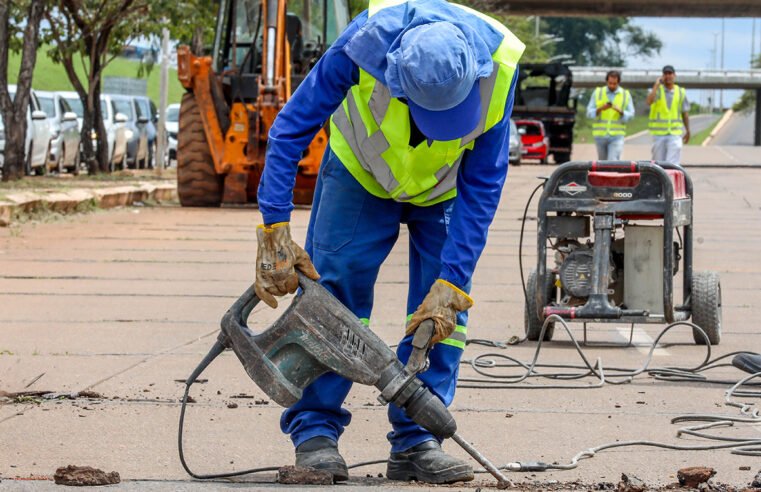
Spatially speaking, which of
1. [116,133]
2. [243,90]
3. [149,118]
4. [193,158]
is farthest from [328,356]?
[149,118]

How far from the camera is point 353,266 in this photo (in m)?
4.97

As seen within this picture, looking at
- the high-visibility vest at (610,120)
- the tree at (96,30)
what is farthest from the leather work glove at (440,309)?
the tree at (96,30)

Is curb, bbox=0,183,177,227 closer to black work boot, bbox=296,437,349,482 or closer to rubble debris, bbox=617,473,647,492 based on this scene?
black work boot, bbox=296,437,349,482

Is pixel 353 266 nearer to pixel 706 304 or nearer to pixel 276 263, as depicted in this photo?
pixel 276 263

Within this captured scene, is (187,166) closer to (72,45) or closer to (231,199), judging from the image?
(231,199)

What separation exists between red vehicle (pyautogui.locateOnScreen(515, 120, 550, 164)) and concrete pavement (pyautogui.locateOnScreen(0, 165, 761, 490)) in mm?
28249

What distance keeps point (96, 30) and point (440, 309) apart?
70.5 feet

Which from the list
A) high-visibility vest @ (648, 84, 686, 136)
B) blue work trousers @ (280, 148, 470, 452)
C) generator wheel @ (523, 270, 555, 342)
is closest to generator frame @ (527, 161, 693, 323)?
generator wheel @ (523, 270, 555, 342)

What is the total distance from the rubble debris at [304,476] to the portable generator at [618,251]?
11.0 feet

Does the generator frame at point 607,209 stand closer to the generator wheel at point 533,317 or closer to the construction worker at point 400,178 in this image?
the generator wheel at point 533,317

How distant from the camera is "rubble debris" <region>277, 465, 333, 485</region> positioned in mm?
4633

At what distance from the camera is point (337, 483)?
475 cm

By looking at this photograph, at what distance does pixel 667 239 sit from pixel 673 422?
2051mm

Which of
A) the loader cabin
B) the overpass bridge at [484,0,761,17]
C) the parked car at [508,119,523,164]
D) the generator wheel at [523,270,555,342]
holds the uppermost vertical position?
the overpass bridge at [484,0,761,17]
